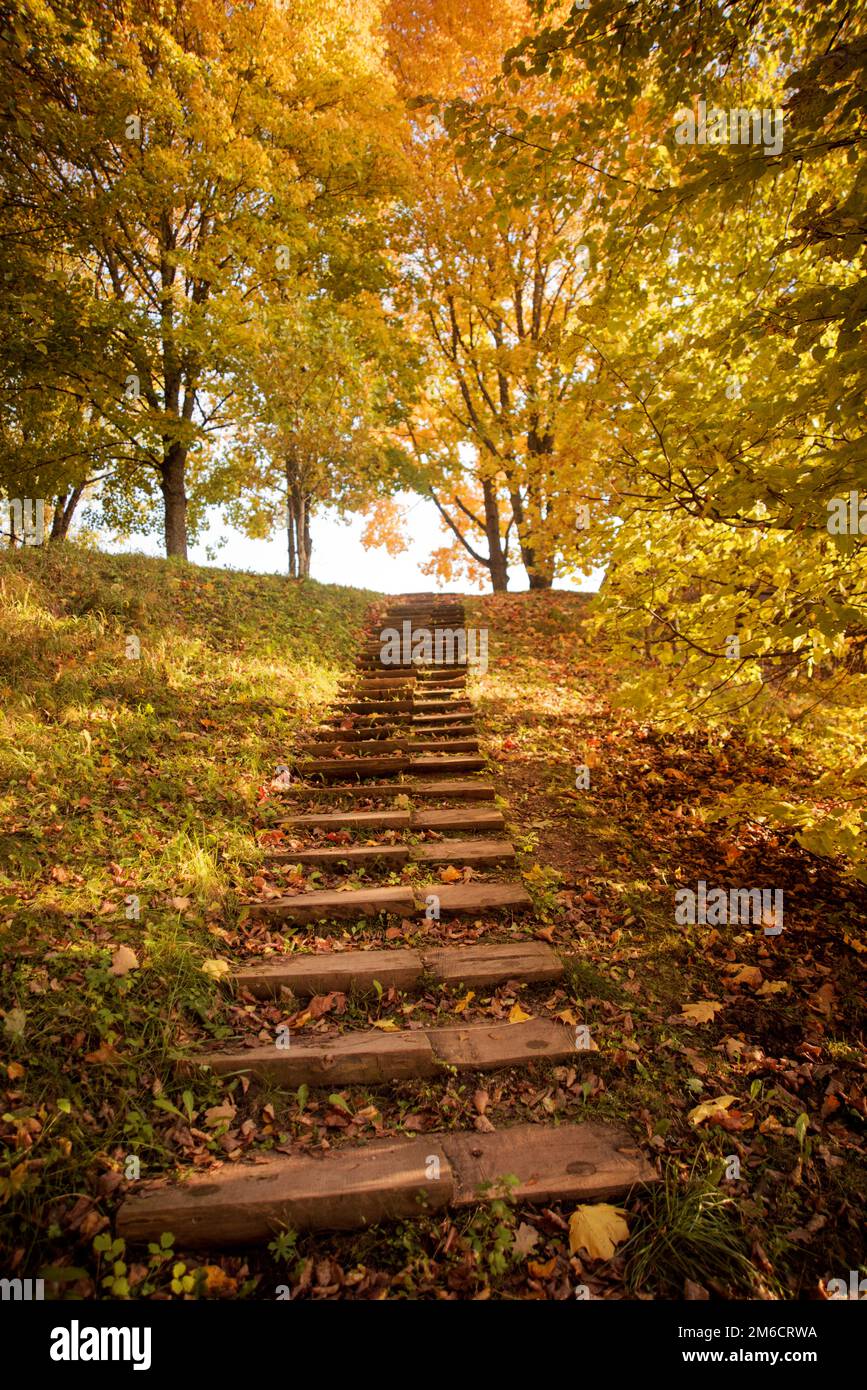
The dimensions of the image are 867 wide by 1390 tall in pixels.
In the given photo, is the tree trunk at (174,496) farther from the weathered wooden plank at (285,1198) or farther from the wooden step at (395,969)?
the weathered wooden plank at (285,1198)

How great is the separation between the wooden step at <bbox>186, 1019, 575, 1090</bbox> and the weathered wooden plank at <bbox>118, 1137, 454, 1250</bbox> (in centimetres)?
42

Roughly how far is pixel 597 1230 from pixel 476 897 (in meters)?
2.13

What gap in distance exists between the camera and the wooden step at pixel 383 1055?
3.19 meters

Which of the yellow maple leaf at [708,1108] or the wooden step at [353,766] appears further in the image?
the wooden step at [353,766]

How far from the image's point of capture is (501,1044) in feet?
11.2

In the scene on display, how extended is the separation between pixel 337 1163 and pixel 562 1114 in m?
1.13

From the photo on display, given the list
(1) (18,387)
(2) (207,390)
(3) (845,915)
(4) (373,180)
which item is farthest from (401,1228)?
(4) (373,180)

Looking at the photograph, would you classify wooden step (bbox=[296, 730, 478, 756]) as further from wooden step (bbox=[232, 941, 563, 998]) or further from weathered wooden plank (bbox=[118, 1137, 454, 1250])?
weathered wooden plank (bbox=[118, 1137, 454, 1250])

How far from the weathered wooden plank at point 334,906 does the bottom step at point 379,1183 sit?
1599 millimetres

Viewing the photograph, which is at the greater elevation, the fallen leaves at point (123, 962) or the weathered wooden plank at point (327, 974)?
the fallen leaves at point (123, 962)

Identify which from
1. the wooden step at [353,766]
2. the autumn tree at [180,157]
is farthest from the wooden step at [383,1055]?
the autumn tree at [180,157]

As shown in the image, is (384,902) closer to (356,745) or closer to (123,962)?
(123,962)

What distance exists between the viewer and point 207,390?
12469 millimetres

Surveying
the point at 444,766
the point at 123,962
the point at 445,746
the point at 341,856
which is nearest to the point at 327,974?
the point at 123,962
